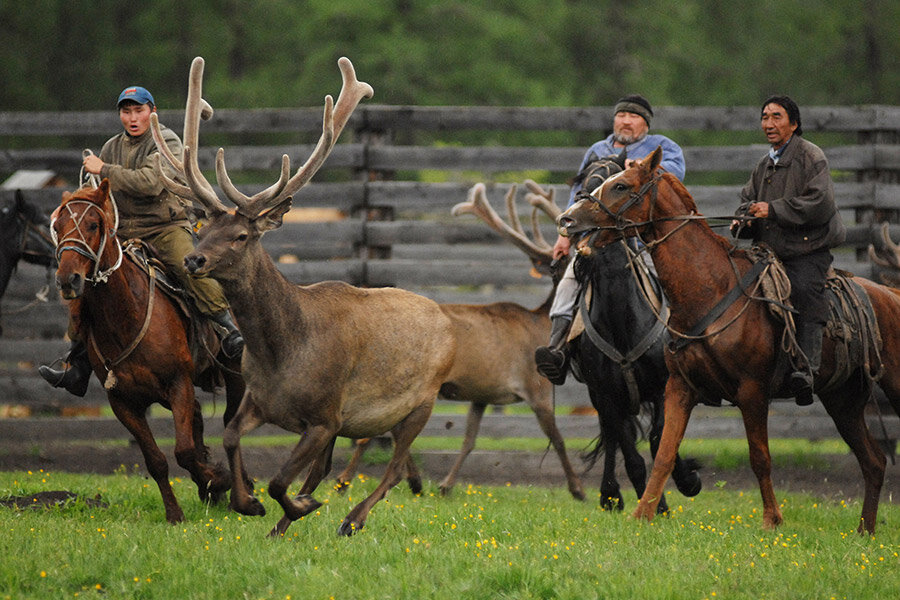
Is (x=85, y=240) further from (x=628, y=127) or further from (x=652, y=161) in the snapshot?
(x=628, y=127)

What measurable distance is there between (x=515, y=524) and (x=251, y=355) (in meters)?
2.15

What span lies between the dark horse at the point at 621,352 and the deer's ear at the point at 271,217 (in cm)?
270

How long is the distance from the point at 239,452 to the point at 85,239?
1.89 m

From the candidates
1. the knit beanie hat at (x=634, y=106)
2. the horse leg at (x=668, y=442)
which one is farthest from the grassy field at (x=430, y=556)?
the knit beanie hat at (x=634, y=106)

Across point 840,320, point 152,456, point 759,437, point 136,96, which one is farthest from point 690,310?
point 136,96

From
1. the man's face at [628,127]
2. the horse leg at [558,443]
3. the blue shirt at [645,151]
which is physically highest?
the man's face at [628,127]

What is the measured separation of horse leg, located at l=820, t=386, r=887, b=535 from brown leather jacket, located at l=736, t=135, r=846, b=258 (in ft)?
4.74

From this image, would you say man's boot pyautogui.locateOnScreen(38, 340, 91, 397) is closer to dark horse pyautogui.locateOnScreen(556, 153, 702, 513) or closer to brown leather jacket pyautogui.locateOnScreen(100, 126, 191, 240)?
brown leather jacket pyautogui.locateOnScreen(100, 126, 191, 240)

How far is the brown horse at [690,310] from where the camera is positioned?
26.8ft

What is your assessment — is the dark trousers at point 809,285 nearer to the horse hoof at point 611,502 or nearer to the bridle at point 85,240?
the horse hoof at point 611,502

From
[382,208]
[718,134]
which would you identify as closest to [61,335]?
[382,208]

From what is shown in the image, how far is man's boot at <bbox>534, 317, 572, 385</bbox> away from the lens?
9.70m

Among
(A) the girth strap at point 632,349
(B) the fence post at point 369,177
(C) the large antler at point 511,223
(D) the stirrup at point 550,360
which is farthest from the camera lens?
(B) the fence post at point 369,177

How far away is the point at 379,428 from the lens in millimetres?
8125
